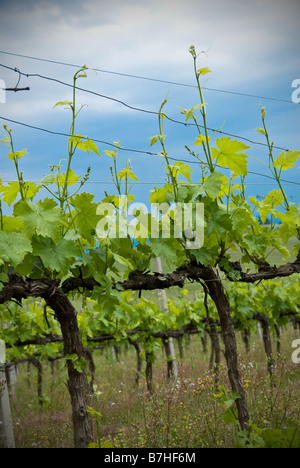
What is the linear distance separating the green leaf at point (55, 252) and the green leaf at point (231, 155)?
1.42 metres

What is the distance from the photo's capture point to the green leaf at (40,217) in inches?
130

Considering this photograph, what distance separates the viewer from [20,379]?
15531mm

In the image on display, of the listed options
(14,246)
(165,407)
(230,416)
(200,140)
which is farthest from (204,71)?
(165,407)

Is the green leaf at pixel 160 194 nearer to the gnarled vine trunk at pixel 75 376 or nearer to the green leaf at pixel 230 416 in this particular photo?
the gnarled vine trunk at pixel 75 376

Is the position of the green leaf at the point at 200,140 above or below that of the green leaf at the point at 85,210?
above

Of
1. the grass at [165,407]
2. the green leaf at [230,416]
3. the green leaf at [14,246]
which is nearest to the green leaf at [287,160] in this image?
the grass at [165,407]

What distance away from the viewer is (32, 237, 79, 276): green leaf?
11.1 feet

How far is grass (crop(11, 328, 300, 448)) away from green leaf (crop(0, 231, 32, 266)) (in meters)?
0.99

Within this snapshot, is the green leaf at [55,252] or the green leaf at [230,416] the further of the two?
the green leaf at [230,416]

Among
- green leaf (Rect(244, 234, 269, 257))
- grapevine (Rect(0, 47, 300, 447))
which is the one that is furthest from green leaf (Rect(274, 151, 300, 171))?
green leaf (Rect(244, 234, 269, 257))

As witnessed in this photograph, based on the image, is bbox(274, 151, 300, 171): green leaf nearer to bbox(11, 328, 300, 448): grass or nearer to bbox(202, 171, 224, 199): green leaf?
bbox(202, 171, 224, 199): green leaf

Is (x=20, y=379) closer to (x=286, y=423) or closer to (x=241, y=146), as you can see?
(x=286, y=423)

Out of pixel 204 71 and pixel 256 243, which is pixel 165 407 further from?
pixel 204 71

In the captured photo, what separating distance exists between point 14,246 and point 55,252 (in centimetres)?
33
